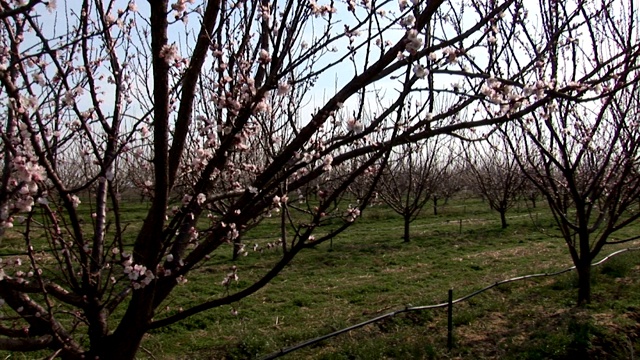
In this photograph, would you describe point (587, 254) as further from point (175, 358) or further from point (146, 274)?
point (146, 274)

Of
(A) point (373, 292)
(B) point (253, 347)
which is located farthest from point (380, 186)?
(B) point (253, 347)

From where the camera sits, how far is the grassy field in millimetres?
4758

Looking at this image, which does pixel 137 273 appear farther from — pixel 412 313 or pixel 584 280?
pixel 584 280

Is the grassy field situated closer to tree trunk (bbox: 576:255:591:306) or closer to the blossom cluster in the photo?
tree trunk (bbox: 576:255:591:306)

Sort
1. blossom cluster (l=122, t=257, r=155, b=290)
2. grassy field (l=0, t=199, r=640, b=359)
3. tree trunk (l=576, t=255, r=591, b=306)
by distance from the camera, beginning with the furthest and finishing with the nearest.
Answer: tree trunk (l=576, t=255, r=591, b=306), grassy field (l=0, t=199, r=640, b=359), blossom cluster (l=122, t=257, r=155, b=290)

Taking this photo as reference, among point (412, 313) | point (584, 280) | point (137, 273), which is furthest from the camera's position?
point (412, 313)

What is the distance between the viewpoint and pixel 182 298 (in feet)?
24.6

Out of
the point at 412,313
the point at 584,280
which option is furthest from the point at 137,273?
the point at 584,280

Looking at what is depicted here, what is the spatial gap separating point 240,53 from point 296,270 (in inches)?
304

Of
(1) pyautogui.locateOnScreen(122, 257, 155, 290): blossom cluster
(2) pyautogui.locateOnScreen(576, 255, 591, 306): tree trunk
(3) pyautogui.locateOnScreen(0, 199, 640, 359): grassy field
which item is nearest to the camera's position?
(1) pyautogui.locateOnScreen(122, 257, 155, 290): blossom cluster

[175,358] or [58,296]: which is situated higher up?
[58,296]

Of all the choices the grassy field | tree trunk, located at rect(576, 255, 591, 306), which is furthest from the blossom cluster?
tree trunk, located at rect(576, 255, 591, 306)

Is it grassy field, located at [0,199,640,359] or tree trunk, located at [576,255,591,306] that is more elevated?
tree trunk, located at [576,255,591,306]

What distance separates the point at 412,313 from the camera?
5.98 m
